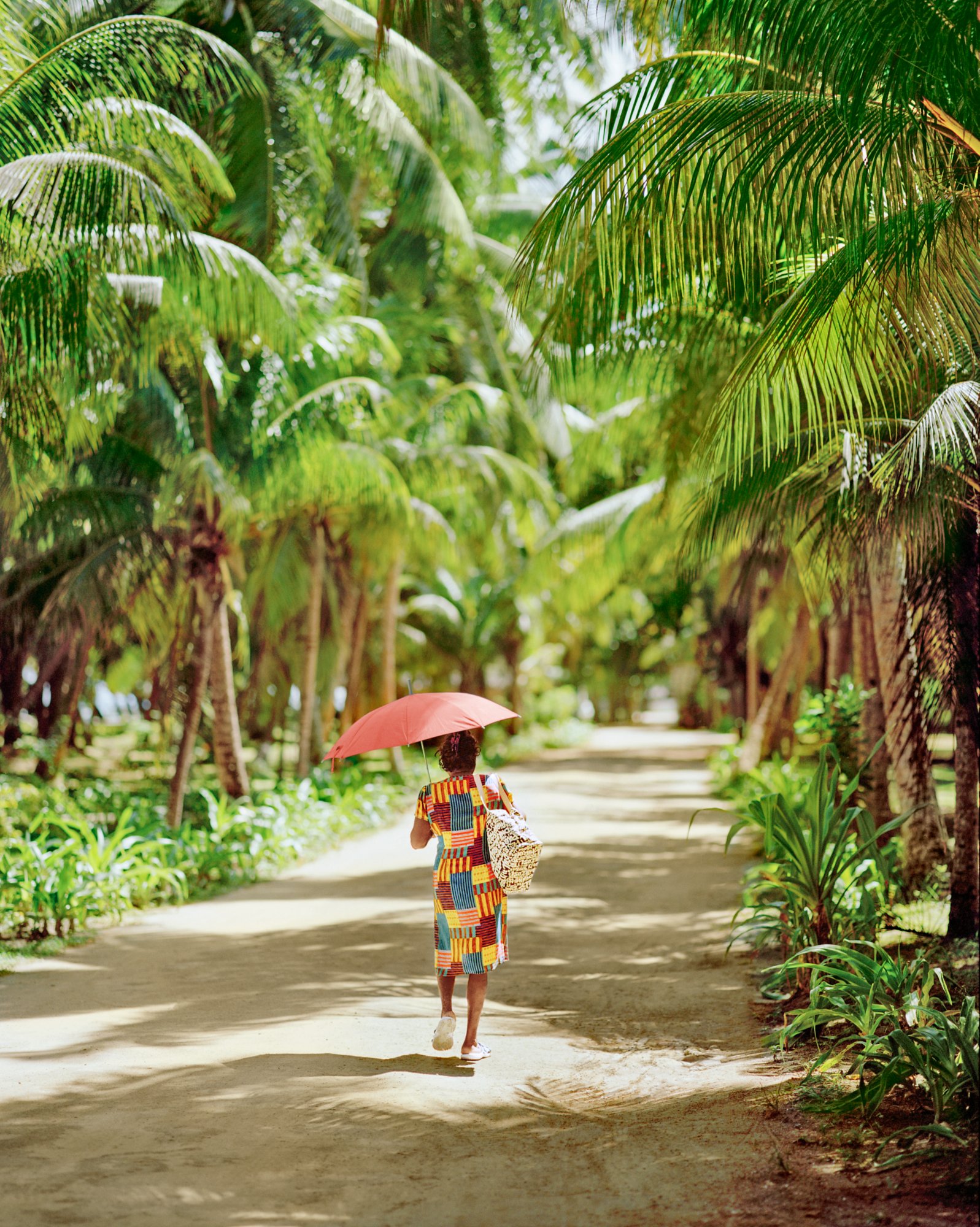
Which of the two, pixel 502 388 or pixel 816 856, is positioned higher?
pixel 502 388

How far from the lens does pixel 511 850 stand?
501 centimetres

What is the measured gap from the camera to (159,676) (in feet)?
53.7

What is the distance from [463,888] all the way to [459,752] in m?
0.61

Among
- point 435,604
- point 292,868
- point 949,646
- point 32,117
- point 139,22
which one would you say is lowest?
point 292,868

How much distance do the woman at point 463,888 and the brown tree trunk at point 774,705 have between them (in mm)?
12169

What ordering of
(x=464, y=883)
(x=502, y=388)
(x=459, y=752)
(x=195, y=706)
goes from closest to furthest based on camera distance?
(x=464, y=883), (x=459, y=752), (x=195, y=706), (x=502, y=388)

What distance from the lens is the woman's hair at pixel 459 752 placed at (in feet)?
17.1

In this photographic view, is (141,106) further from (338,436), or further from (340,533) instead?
(340,533)

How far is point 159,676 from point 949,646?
12399 mm

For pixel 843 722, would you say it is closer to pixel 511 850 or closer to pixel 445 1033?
pixel 511 850

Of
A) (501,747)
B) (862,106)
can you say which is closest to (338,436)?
(862,106)

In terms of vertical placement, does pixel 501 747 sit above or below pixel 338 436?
below

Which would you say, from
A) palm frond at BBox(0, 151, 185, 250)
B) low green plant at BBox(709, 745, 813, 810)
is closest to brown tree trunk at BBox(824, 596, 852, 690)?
low green plant at BBox(709, 745, 813, 810)

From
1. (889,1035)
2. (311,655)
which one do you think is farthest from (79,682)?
(889,1035)
